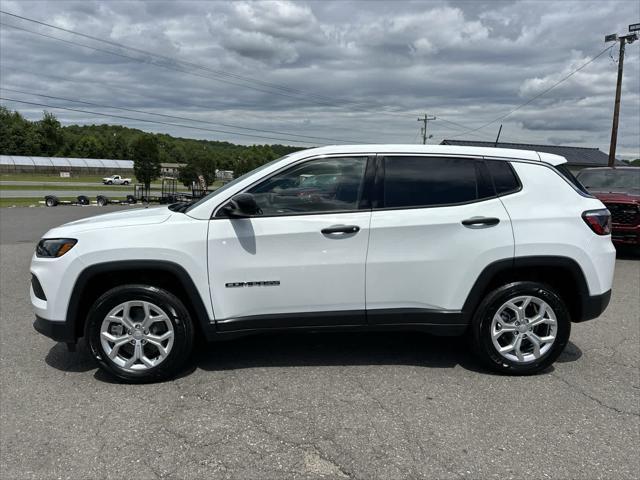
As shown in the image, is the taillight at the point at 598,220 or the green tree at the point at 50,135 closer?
the taillight at the point at 598,220

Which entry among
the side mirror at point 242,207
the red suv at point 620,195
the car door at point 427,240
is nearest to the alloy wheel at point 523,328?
the car door at point 427,240

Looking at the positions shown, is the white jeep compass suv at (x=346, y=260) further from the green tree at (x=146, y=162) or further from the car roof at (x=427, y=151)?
the green tree at (x=146, y=162)

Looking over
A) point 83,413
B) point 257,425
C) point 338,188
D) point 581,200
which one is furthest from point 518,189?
point 83,413

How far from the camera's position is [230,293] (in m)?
3.53

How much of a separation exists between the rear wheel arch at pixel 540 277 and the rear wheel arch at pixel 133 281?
2.08 metres

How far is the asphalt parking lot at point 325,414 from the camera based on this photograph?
2.64m

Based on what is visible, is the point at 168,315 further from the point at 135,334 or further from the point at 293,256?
the point at 293,256

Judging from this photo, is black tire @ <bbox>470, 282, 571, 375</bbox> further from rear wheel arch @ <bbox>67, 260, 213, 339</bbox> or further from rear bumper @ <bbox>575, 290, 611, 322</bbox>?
rear wheel arch @ <bbox>67, 260, 213, 339</bbox>

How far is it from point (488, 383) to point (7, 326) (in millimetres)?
4786

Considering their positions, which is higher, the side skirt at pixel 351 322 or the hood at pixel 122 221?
the hood at pixel 122 221

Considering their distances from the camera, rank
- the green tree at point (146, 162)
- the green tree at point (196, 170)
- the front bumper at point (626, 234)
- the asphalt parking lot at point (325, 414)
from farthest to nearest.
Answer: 1. the green tree at point (196, 170)
2. the green tree at point (146, 162)
3. the front bumper at point (626, 234)
4. the asphalt parking lot at point (325, 414)

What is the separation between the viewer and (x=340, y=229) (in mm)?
3506

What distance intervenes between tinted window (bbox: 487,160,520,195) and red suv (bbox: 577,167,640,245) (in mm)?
6422

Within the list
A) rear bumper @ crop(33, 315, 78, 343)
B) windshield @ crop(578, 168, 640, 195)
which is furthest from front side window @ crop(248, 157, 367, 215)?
Answer: windshield @ crop(578, 168, 640, 195)
